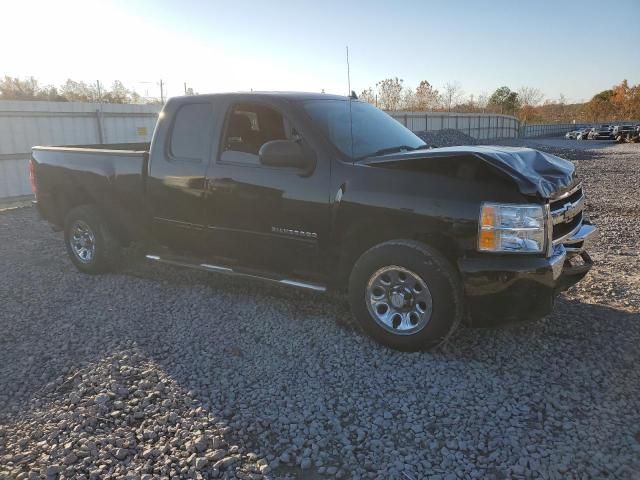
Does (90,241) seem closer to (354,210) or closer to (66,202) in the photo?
(66,202)

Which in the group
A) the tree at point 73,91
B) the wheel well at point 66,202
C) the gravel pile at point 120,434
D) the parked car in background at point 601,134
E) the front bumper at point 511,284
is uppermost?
the tree at point 73,91

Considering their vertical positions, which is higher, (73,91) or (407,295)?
(73,91)

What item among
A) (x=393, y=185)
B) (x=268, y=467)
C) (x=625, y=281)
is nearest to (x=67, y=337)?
(x=268, y=467)

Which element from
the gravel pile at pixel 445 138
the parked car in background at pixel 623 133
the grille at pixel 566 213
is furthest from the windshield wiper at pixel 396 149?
the parked car in background at pixel 623 133

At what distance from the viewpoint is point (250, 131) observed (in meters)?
4.68

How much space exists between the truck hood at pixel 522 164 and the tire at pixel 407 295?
64 cm

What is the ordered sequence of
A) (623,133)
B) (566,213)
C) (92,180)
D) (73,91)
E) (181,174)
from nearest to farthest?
(566,213) < (181,174) < (92,180) < (73,91) < (623,133)

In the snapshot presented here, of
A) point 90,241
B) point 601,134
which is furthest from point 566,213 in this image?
point 601,134

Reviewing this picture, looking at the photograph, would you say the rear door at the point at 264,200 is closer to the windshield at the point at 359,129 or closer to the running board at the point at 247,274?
the running board at the point at 247,274

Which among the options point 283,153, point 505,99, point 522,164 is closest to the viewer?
point 522,164

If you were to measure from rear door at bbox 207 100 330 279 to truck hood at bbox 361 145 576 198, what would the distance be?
59 cm

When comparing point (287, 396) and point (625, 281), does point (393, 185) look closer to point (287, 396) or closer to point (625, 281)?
point (287, 396)

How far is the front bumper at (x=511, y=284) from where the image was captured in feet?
11.0

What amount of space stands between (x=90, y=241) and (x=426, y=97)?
4531 centimetres
